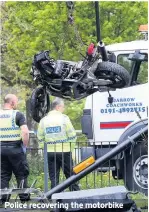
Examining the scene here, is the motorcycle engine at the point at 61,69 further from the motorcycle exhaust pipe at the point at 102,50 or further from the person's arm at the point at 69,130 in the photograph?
the person's arm at the point at 69,130

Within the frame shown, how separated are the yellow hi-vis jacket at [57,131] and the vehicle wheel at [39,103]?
0.53 meters

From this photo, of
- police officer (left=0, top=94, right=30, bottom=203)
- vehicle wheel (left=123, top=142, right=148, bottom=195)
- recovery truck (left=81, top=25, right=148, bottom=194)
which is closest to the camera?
police officer (left=0, top=94, right=30, bottom=203)

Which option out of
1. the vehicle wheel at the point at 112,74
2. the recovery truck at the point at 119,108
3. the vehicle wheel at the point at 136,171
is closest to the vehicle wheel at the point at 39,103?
the vehicle wheel at the point at 112,74

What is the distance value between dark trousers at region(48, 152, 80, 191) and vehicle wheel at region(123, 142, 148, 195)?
80cm

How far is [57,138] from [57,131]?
10 cm

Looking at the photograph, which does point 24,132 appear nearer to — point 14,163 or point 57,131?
point 14,163

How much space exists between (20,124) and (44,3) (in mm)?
7170

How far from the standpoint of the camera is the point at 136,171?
9789 millimetres

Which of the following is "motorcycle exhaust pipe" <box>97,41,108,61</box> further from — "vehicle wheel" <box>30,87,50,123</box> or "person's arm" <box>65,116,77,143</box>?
"person's arm" <box>65,116,77,143</box>

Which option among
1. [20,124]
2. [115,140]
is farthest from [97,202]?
[115,140]

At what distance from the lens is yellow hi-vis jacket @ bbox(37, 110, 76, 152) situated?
9.70m

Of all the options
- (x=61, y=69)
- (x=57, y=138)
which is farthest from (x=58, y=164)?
(x=61, y=69)

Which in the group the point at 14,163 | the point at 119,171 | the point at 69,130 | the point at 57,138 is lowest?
the point at 119,171

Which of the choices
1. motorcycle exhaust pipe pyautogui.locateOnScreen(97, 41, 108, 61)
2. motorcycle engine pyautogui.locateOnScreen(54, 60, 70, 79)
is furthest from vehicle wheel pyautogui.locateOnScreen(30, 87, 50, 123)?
motorcycle exhaust pipe pyautogui.locateOnScreen(97, 41, 108, 61)
